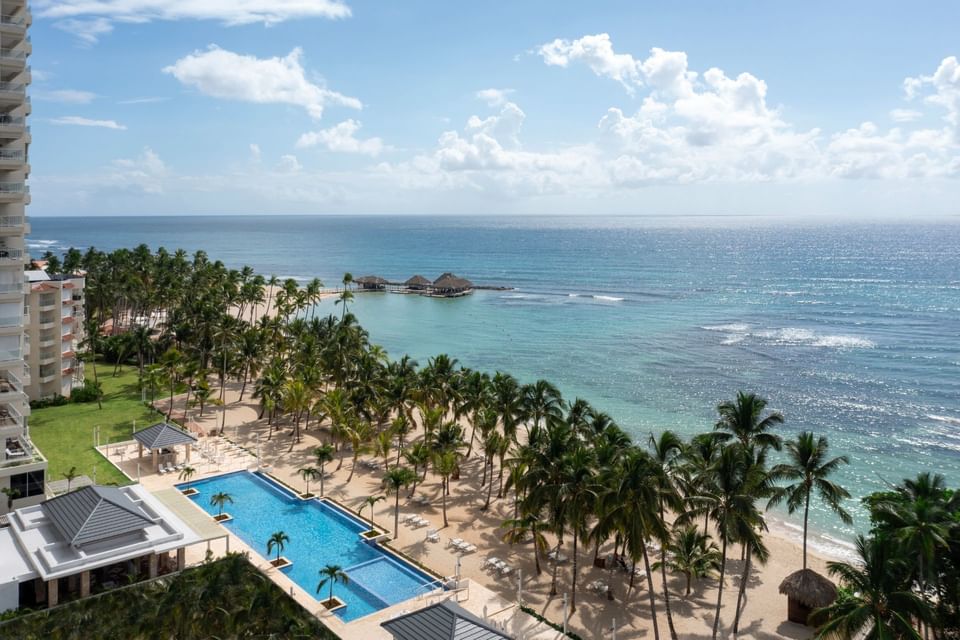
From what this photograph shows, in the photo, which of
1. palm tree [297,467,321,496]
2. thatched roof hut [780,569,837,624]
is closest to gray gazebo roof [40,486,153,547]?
palm tree [297,467,321,496]

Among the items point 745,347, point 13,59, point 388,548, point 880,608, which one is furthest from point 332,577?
point 745,347

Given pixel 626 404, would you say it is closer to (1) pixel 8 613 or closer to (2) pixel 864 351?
(2) pixel 864 351

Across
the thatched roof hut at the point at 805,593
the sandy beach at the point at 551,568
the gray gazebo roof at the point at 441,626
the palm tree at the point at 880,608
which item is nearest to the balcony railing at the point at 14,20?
the sandy beach at the point at 551,568

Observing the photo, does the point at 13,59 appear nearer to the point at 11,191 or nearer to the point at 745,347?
the point at 11,191

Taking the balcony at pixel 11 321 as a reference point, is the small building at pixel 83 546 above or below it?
below

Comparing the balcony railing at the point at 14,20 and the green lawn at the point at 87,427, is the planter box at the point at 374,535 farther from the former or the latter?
the balcony railing at the point at 14,20

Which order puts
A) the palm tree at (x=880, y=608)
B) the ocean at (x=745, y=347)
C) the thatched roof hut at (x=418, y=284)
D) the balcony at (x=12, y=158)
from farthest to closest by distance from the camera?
1. the thatched roof hut at (x=418, y=284)
2. the ocean at (x=745, y=347)
3. the balcony at (x=12, y=158)
4. the palm tree at (x=880, y=608)

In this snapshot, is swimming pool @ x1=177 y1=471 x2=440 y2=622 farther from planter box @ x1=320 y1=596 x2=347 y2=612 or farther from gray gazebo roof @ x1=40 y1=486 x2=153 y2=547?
gray gazebo roof @ x1=40 y1=486 x2=153 y2=547

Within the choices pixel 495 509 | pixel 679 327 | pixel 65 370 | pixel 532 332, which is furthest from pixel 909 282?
pixel 65 370
